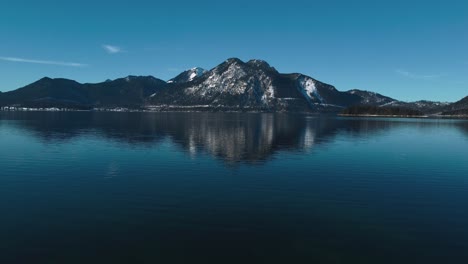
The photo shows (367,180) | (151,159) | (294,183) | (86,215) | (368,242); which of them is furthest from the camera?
(151,159)

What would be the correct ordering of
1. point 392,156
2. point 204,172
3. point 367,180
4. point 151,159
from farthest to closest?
point 392,156
point 151,159
point 204,172
point 367,180

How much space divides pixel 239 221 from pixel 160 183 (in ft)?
60.4

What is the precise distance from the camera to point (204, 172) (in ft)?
181

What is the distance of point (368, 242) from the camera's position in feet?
89.9

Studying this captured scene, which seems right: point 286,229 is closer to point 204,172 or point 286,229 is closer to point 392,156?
point 204,172

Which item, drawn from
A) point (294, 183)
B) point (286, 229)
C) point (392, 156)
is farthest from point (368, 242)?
point (392, 156)

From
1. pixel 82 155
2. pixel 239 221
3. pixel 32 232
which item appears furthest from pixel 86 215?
pixel 82 155

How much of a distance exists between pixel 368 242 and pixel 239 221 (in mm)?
10873

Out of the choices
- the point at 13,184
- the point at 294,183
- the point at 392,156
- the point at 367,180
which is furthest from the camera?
the point at 392,156

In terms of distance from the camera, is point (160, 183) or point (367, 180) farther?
point (367, 180)

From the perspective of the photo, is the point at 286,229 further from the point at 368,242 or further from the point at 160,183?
the point at 160,183

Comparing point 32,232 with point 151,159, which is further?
point 151,159

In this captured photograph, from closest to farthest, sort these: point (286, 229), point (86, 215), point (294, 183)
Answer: point (286, 229), point (86, 215), point (294, 183)

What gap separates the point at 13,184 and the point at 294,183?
120 ft
